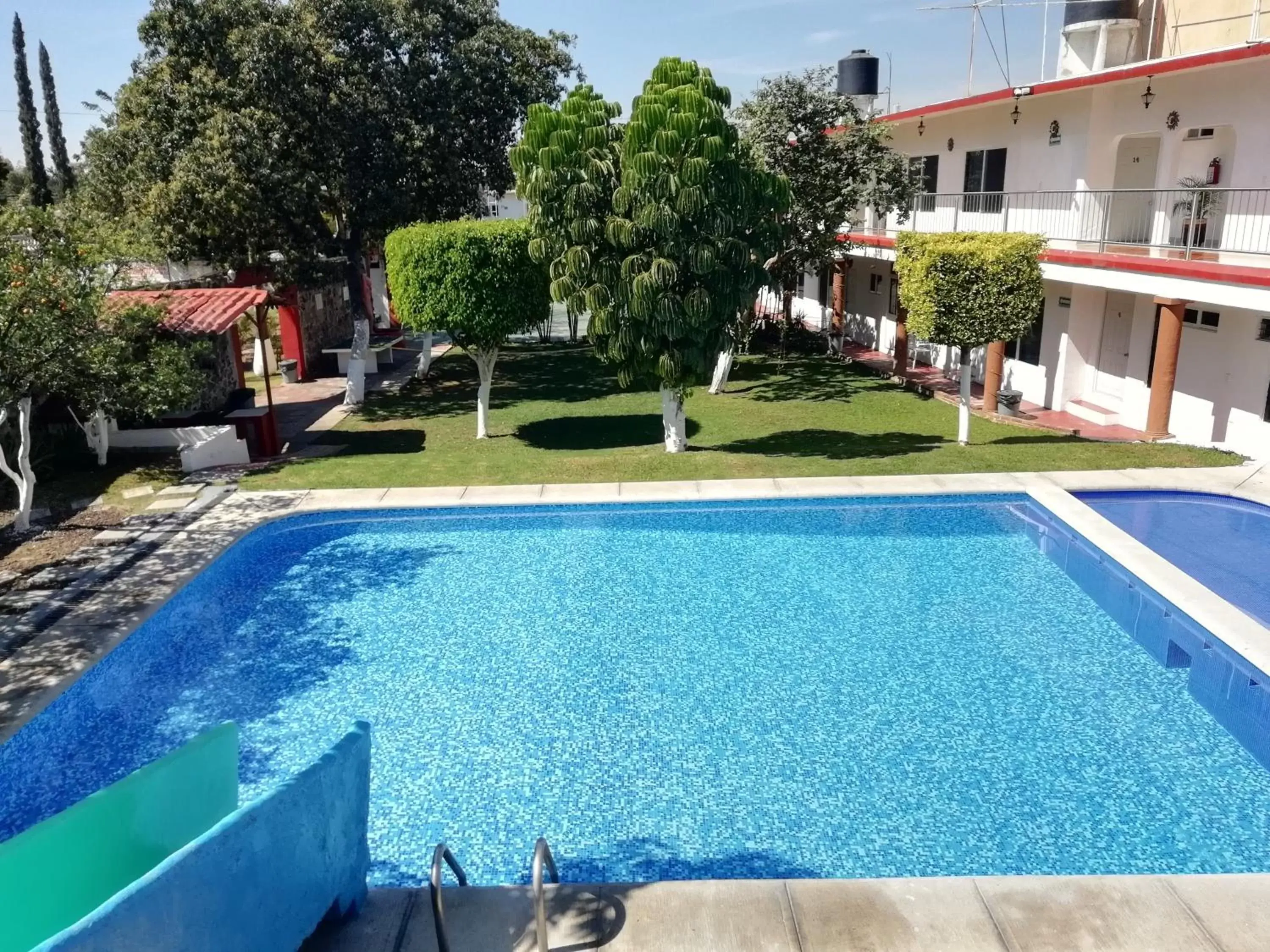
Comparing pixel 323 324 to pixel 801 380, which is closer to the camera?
pixel 801 380

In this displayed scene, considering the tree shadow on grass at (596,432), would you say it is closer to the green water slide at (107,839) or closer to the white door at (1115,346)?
the white door at (1115,346)

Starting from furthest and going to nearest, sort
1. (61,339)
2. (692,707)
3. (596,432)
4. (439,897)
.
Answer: (596,432) < (61,339) < (692,707) < (439,897)

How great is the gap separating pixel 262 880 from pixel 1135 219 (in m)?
23.2

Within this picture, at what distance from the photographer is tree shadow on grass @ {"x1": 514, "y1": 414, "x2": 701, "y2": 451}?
19.7 m

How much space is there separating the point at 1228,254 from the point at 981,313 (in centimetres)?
558

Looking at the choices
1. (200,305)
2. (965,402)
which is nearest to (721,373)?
(965,402)

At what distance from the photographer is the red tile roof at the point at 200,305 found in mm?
18281

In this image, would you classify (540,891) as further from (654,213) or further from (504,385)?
(504,385)

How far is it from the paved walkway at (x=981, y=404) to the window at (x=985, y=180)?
4.72 metres

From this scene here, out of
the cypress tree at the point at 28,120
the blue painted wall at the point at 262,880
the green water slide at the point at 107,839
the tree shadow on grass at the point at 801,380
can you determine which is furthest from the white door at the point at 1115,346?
the cypress tree at the point at 28,120

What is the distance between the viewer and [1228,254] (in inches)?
711

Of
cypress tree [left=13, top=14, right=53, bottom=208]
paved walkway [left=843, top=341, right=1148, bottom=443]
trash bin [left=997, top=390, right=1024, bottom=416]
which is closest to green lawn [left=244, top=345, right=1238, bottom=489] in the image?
paved walkway [left=843, top=341, right=1148, bottom=443]

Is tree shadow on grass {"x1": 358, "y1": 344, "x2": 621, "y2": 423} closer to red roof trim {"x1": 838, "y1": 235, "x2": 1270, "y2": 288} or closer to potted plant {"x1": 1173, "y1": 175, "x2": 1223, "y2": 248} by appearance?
red roof trim {"x1": 838, "y1": 235, "x2": 1270, "y2": 288}

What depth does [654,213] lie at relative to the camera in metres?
15.4
